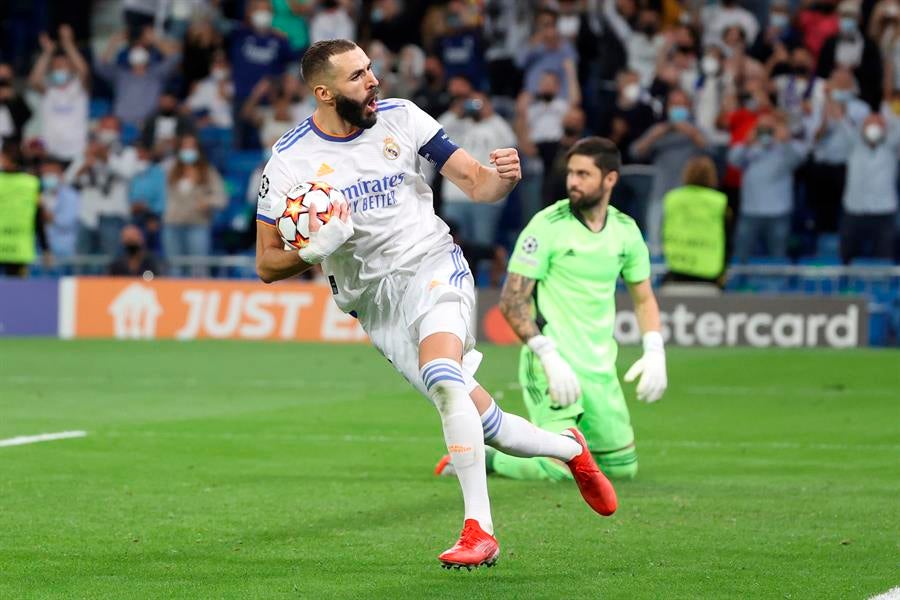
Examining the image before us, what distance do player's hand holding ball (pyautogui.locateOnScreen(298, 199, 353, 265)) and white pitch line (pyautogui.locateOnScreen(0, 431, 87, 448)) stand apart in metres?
4.92

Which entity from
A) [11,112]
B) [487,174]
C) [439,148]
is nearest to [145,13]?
[11,112]

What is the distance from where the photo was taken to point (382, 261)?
24.1 feet

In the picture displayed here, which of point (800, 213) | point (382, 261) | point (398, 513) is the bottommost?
point (800, 213)

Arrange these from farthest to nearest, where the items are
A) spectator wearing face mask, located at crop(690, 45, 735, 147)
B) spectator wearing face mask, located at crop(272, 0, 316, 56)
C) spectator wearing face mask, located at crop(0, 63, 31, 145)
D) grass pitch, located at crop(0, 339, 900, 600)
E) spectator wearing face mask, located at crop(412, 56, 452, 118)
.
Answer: spectator wearing face mask, located at crop(272, 0, 316, 56), spectator wearing face mask, located at crop(0, 63, 31, 145), spectator wearing face mask, located at crop(412, 56, 452, 118), spectator wearing face mask, located at crop(690, 45, 735, 147), grass pitch, located at crop(0, 339, 900, 600)

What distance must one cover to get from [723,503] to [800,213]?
13.6 meters

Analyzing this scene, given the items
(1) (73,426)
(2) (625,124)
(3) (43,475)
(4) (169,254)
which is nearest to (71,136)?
(4) (169,254)

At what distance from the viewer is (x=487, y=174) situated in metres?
7.19

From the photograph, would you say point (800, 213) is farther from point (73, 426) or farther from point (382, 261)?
point (382, 261)

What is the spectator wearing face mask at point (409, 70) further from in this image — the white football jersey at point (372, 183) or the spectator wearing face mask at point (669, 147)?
the white football jersey at point (372, 183)

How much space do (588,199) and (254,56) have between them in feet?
48.0

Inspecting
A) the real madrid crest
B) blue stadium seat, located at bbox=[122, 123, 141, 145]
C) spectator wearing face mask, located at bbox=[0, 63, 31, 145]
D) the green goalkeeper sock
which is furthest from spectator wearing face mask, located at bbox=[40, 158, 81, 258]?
the real madrid crest

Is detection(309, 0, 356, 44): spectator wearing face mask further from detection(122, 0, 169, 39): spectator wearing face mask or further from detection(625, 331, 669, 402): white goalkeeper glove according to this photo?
detection(625, 331, 669, 402): white goalkeeper glove

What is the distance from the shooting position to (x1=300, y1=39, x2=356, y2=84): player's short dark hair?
7.28 meters

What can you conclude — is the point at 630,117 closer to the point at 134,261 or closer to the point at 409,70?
the point at 409,70
